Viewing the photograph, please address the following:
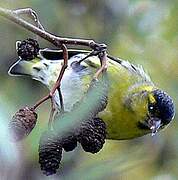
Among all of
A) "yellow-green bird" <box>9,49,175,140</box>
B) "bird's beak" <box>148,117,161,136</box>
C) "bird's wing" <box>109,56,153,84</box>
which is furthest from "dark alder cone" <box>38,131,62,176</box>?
"bird's wing" <box>109,56,153,84</box>

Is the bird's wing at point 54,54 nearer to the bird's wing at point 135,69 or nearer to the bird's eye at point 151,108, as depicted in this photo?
the bird's wing at point 135,69

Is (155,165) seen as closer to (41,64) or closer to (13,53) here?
(41,64)

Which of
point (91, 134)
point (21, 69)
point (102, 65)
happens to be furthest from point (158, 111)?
point (91, 134)

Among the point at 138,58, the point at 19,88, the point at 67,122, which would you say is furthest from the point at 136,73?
the point at 67,122

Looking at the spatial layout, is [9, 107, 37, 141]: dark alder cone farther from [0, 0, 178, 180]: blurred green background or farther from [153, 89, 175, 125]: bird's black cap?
[153, 89, 175, 125]: bird's black cap

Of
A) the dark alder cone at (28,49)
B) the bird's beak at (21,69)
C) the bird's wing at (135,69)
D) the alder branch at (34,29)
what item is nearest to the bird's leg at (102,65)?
the alder branch at (34,29)

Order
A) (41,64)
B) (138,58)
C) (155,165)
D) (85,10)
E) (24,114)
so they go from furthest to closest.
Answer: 1. (85,10)
2. (155,165)
3. (41,64)
4. (138,58)
5. (24,114)
